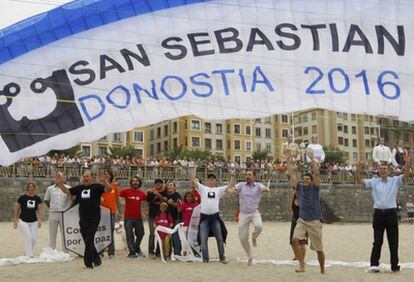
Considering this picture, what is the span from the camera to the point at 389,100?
682 centimetres

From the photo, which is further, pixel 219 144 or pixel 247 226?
pixel 219 144

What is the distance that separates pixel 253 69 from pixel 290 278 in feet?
9.83

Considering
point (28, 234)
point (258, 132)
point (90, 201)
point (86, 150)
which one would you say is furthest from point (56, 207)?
point (258, 132)

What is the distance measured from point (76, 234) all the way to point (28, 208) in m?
1.01

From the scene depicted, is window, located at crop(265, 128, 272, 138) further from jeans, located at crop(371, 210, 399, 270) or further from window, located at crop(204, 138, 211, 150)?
jeans, located at crop(371, 210, 399, 270)

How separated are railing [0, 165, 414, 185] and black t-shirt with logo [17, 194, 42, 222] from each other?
551 inches

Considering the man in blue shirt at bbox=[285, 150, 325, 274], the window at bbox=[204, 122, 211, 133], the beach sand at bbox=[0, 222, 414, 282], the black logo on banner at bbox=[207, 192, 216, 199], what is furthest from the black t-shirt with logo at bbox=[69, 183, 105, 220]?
the window at bbox=[204, 122, 211, 133]

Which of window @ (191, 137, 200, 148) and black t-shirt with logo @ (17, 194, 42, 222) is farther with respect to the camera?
window @ (191, 137, 200, 148)

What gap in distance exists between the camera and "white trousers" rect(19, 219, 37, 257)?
9742 millimetres

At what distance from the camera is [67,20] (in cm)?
705

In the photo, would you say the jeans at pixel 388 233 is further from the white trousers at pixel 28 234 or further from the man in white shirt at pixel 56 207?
the white trousers at pixel 28 234

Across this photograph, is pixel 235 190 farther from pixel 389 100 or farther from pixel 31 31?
pixel 31 31

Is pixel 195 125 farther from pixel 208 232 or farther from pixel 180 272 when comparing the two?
pixel 180 272

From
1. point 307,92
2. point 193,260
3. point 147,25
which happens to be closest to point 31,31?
point 147,25
